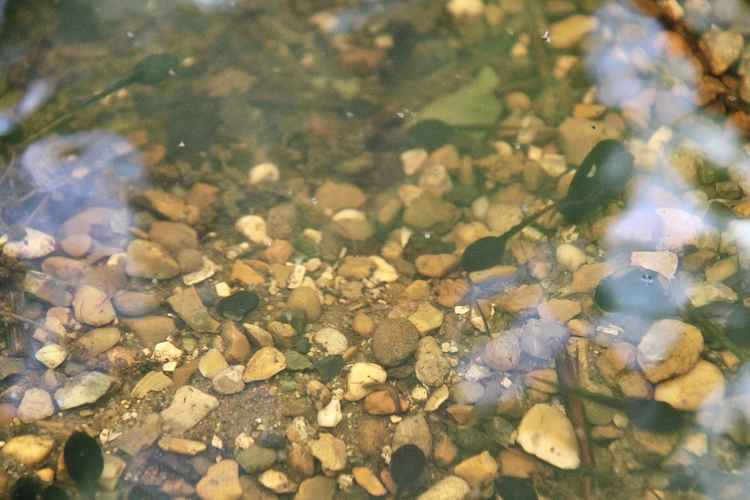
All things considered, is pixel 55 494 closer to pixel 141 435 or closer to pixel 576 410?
pixel 141 435

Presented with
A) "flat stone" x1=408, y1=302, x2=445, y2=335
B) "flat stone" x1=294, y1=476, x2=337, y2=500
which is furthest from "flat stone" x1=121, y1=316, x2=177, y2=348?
"flat stone" x1=408, y1=302, x2=445, y2=335

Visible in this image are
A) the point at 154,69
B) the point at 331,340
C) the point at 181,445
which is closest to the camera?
the point at 181,445

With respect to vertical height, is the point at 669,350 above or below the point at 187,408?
above

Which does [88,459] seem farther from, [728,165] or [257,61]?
[728,165]

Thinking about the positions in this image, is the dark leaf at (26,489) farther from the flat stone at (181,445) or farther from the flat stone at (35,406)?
the flat stone at (181,445)

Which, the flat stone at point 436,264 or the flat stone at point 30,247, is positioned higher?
the flat stone at point 30,247

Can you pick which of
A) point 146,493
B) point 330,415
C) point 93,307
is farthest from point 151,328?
point 330,415

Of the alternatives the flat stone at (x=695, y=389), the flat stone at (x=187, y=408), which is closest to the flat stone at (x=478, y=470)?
the flat stone at (x=695, y=389)
